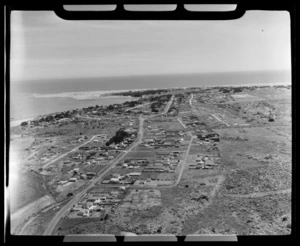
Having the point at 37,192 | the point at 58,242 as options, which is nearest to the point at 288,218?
the point at 58,242

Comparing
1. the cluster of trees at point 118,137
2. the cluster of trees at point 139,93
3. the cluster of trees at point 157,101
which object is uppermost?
the cluster of trees at point 139,93

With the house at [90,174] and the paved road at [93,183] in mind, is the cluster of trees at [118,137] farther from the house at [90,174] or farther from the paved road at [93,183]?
the house at [90,174]

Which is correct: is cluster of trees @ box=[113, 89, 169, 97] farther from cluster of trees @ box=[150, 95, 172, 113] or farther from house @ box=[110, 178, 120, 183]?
house @ box=[110, 178, 120, 183]

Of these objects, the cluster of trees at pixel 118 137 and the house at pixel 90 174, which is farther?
the cluster of trees at pixel 118 137

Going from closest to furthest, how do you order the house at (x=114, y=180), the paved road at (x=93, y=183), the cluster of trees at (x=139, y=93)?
the paved road at (x=93, y=183) → the house at (x=114, y=180) → the cluster of trees at (x=139, y=93)

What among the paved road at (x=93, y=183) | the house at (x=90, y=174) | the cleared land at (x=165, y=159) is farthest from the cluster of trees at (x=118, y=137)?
the house at (x=90, y=174)

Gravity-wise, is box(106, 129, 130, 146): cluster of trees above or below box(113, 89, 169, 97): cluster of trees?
below

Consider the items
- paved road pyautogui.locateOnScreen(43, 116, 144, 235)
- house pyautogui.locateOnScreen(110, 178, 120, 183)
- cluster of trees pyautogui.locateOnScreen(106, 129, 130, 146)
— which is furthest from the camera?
cluster of trees pyautogui.locateOnScreen(106, 129, 130, 146)

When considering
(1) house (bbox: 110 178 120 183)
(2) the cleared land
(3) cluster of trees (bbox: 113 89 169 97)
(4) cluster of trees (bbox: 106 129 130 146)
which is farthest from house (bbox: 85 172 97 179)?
(3) cluster of trees (bbox: 113 89 169 97)

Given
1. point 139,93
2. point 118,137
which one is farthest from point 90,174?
point 139,93

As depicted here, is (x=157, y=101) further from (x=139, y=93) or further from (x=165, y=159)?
(x=165, y=159)
